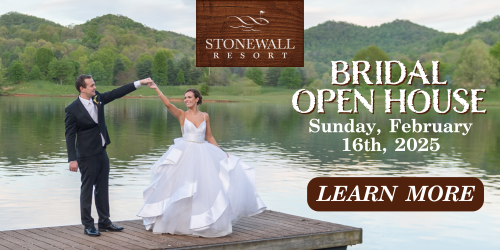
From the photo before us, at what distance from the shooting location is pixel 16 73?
15188cm

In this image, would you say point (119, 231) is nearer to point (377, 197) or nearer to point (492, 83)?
point (377, 197)

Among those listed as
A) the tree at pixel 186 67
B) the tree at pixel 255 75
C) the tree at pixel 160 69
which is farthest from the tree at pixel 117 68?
the tree at pixel 255 75

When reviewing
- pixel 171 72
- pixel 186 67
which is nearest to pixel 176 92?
pixel 186 67

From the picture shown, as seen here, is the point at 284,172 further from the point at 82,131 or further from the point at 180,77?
the point at 180,77

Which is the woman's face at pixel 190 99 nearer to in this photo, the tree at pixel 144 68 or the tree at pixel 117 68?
the tree at pixel 144 68

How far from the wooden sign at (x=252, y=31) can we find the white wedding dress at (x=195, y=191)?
8.89ft

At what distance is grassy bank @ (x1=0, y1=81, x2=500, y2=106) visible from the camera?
4779 inches

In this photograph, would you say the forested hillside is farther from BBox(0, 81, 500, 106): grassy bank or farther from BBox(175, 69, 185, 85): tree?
BBox(0, 81, 500, 106): grassy bank

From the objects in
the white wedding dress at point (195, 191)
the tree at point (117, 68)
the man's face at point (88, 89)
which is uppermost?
the tree at point (117, 68)

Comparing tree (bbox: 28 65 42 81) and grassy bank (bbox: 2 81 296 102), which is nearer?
grassy bank (bbox: 2 81 296 102)

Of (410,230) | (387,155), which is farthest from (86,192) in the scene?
(387,155)

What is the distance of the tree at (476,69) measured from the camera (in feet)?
435

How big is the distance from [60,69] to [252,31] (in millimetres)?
152109

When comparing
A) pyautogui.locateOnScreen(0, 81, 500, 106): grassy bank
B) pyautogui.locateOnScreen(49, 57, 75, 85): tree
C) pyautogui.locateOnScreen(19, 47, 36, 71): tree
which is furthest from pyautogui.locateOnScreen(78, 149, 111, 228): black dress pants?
pyautogui.locateOnScreen(19, 47, 36, 71): tree
